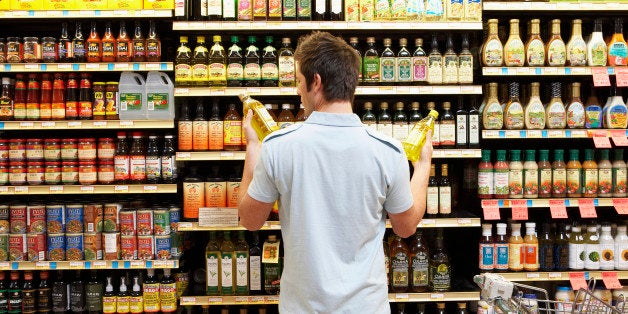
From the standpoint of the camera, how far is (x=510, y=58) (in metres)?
3.57

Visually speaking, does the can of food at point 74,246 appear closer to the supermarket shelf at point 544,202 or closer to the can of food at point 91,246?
the can of food at point 91,246

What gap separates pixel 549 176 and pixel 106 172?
2526mm

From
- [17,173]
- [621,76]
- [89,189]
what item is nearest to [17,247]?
[17,173]

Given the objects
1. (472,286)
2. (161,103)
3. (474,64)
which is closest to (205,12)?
(161,103)

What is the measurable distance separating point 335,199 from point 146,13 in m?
2.20

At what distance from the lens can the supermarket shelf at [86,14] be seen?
3498mm

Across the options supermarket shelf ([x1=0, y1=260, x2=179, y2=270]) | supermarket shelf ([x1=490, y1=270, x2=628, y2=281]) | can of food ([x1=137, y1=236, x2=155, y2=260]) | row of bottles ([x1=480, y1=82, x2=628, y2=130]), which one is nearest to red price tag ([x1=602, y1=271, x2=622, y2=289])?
supermarket shelf ([x1=490, y1=270, x2=628, y2=281])

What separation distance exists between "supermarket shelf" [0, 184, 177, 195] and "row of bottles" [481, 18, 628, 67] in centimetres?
197

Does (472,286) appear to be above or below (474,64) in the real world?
below

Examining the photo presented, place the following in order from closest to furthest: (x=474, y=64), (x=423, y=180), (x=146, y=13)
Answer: (x=423, y=180), (x=146, y=13), (x=474, y=64)

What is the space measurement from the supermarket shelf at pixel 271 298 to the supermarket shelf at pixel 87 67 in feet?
4.22

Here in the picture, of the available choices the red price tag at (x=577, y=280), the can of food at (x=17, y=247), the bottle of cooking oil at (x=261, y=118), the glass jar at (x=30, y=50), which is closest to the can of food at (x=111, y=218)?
the can of food at (x=17, y=247)

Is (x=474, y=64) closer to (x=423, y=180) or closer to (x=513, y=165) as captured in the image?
(x=513, y=165)

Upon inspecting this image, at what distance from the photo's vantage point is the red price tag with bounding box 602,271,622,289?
357 cm
